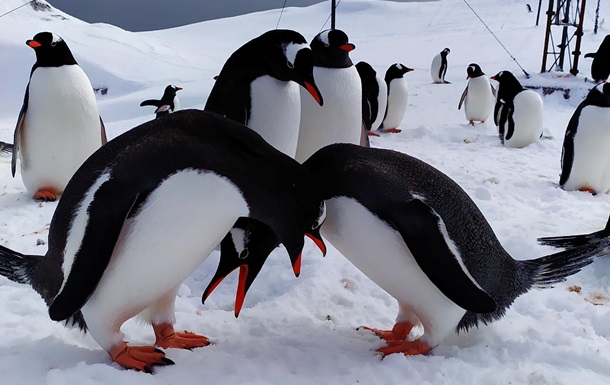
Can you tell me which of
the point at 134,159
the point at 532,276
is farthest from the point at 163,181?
the point at 532,276

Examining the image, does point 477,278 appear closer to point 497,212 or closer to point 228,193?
point 228,193

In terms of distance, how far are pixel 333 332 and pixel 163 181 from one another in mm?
802

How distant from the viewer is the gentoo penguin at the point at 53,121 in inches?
124

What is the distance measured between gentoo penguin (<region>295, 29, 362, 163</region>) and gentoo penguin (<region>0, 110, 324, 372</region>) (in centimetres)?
150

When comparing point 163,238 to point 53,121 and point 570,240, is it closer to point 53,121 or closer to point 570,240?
point 570,240

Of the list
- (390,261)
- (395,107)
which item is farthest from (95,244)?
(395,107)

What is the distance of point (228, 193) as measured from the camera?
127 cm

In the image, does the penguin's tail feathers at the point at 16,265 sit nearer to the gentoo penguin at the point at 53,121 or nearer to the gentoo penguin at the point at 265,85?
the gentoo penguin at the point at 265,85

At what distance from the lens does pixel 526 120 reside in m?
5.84

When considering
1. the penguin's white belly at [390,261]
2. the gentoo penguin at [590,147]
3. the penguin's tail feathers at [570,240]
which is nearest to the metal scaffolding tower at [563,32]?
the gentoo penguin at [590,147]

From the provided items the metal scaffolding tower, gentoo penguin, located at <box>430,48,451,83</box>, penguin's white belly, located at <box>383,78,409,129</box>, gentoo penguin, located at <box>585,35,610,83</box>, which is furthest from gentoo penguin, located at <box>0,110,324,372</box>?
gentoo penguin, located at <box>430,48,451,83</box>

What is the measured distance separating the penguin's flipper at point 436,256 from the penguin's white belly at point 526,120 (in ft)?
16.1

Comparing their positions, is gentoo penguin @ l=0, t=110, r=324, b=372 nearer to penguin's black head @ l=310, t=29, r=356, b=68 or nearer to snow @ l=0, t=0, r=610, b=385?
snow @ l=0, t=0, r=610, b=385

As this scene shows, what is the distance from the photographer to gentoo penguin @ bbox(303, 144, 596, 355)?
1.40 meters
